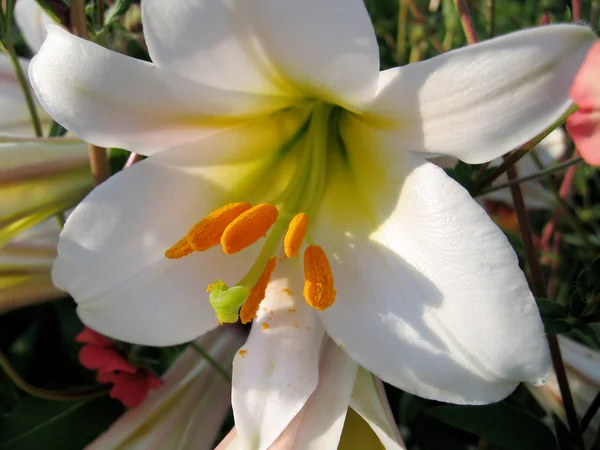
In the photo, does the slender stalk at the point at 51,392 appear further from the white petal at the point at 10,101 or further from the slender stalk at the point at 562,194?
the slender stalk at the point at 562,194

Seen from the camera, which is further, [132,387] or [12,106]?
[12,106]

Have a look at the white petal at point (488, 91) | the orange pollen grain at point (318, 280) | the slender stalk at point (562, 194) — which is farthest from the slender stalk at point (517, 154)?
the slender stalk at point (562, 194)

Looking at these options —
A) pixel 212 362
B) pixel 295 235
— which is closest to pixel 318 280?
pixel 295 235

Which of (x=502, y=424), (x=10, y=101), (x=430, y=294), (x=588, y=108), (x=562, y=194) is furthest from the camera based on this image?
(x=562, y=194)

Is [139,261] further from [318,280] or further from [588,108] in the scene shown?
[588,108]

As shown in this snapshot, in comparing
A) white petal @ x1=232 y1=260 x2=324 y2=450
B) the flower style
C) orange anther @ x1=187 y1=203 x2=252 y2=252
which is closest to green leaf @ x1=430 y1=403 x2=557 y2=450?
white petal @ x1=232 y1=260 x2=324 y2=450

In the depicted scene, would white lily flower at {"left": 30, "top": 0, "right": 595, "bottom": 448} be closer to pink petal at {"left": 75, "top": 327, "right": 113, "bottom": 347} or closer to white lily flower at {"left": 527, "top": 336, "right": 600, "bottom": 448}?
pink petal at {"left": 75, "top": 327, "right": 113, "bottom": 347}
